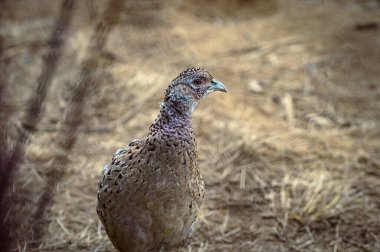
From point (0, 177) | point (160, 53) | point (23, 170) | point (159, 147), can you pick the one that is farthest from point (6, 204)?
point (160, 53)

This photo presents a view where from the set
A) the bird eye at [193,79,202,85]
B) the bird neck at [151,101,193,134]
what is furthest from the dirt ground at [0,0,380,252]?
the bird eye at [193,79,202,85]

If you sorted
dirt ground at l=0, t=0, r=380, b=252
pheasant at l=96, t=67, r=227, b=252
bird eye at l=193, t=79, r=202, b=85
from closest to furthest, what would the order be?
pheasant at l=96, t=67, r=227, b=252 → bird eye at l=193, t=79, r=202, b=85 → dirt ground at l=0, t=0, r=380, b=252

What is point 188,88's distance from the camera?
3502mm

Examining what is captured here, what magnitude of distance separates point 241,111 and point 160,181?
2.70m

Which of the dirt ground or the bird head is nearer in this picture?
the bird head

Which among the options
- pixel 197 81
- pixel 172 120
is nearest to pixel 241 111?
pixel 197 81

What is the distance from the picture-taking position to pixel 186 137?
11.2 feet

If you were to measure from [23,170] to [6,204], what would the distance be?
3.58 metres

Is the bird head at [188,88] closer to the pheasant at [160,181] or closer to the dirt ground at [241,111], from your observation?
the pheasant at [160,181]

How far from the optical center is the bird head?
3.44m

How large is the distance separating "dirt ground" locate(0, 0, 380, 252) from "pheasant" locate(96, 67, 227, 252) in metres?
0.43

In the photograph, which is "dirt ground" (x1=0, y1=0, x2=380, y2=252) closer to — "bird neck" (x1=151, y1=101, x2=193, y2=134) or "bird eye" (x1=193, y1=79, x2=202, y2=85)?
"bird neck" (x1=151, y1=101, x2=193, y2=134)

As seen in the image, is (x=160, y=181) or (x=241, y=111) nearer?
(x=160, y=181)

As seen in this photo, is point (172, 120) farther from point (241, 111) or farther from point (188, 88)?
point (241, 111)
